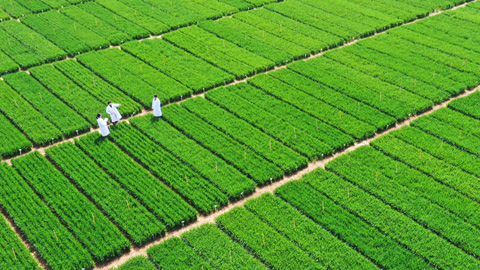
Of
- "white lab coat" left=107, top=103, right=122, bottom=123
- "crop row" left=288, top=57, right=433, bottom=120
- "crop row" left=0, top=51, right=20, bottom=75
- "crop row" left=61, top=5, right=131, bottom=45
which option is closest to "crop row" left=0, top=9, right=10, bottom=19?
"crop row" left=61, top=5, right=131, bottom=45

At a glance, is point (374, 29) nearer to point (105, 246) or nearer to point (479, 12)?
point (479, 12)

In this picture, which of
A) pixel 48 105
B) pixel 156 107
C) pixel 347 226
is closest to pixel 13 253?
pixel 156 107

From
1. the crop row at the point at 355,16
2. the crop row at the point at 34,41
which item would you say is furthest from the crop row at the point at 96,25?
the crop row at the point at 355,16

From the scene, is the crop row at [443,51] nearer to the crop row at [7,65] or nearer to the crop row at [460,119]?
the crop row at [460,119]

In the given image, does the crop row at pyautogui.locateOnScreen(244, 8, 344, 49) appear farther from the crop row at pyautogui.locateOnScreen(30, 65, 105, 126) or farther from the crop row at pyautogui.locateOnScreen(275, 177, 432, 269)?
the crop row at pyautogui.locateOnScreen(275, 177, 432, 269)

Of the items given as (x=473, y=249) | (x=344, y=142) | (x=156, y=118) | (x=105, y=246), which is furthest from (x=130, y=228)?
(x=473, y=249)

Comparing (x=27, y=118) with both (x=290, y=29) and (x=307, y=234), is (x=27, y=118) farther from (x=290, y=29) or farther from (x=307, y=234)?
(x=290, y=29)

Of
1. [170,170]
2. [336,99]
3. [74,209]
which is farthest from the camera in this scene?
[336,99]
